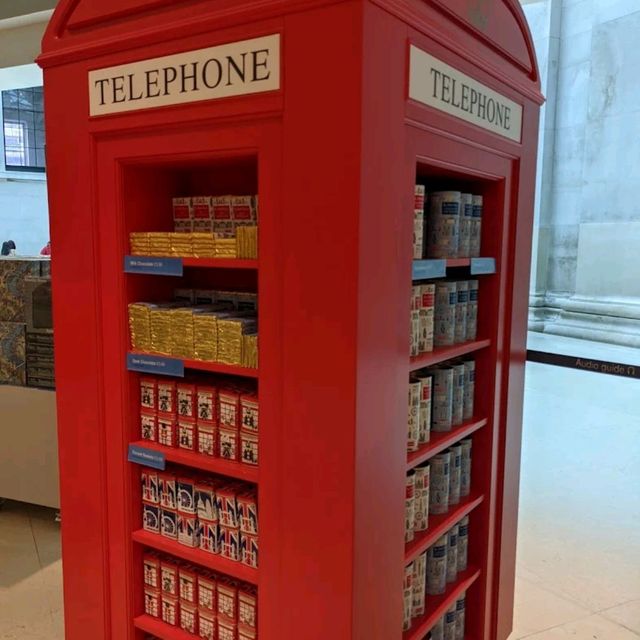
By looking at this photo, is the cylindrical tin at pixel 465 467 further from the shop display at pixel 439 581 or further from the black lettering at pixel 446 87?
the black lettering at pixel 446 87

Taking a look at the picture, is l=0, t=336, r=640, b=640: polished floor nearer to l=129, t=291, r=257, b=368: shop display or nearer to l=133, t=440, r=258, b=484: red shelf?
l=133, t=440, r=258, b=484: red shelf

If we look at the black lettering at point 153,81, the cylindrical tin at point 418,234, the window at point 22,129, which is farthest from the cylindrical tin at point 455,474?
the window at point 22,129

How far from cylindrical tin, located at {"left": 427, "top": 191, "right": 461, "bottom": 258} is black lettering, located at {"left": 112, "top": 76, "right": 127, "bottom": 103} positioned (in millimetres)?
1008

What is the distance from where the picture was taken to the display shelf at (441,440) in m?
1.92

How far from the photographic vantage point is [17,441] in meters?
3.77

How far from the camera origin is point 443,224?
2.12 m

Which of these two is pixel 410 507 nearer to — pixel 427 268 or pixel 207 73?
pixel 427 268

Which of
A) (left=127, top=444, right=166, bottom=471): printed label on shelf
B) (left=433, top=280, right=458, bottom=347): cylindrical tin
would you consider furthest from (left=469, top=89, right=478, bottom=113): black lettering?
(left=127, top=444, right=166, bottom=471): printed label on shelf

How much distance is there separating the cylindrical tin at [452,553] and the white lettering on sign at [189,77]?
163 cm

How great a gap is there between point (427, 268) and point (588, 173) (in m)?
7.78

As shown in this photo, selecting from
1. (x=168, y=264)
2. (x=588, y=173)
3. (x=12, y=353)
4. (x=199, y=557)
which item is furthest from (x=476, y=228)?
(x=588, y=173)

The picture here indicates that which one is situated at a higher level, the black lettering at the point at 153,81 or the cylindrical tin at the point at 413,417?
the black lettering at the point at 153,81

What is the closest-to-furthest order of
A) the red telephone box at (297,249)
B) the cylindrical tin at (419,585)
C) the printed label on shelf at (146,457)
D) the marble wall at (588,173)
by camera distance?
1. the red telephone box at (297,249)
2. the printed label on shelf at (146,457)
3. the cylindrical tin at (419,585)
4. the marble wall at (588,173)

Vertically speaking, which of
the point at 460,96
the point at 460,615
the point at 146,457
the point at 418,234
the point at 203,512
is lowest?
the point at 460,615
